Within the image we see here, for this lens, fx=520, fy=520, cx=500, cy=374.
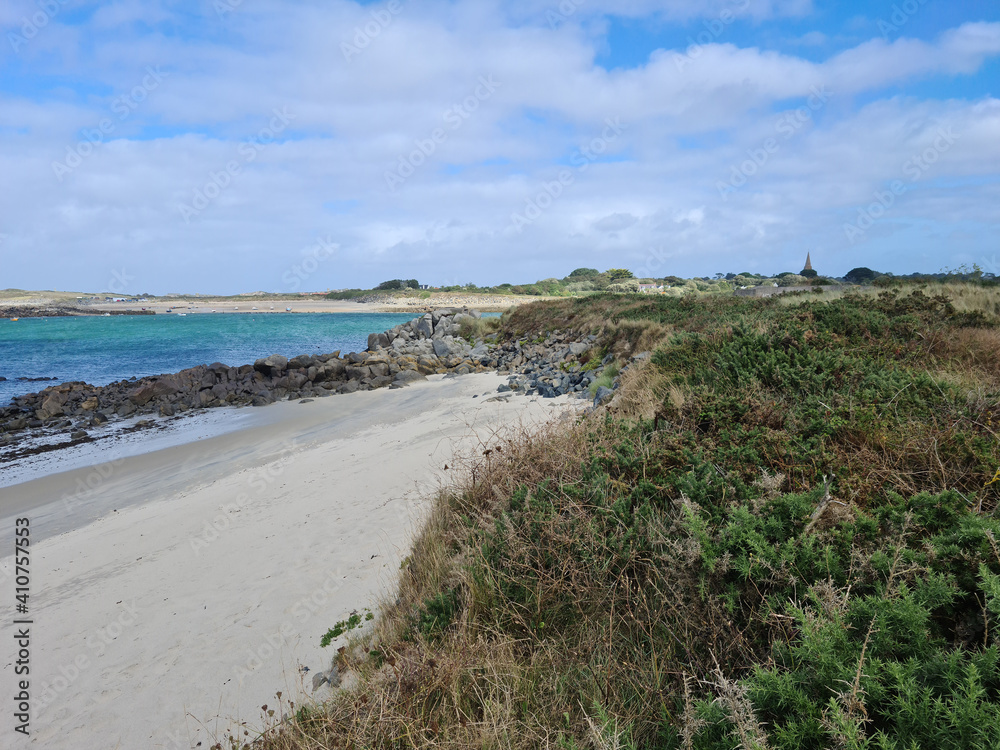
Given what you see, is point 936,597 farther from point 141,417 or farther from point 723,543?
point 141,417

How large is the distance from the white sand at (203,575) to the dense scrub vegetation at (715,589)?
3.28 feet

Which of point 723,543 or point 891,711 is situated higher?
point 723,543

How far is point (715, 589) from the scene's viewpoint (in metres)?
2.94

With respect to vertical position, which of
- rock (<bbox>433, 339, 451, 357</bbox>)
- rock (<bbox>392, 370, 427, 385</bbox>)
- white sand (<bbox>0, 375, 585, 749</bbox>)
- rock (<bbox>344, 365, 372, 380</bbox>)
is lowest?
white sand (<bbox>0, 375, 585, 749</bbox>)

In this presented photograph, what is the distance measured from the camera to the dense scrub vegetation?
2.18 m

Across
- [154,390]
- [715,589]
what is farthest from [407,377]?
[715,589]

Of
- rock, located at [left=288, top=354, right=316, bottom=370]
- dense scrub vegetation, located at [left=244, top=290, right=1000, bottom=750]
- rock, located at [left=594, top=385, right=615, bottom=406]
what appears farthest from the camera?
rock, located at [left=288, top=354, right=316, bottom=370]

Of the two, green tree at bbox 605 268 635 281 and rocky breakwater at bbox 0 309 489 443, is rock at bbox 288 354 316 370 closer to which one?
rocky breakwater at bbox 0 309 489 443

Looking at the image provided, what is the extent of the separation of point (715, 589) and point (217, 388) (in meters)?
18.9

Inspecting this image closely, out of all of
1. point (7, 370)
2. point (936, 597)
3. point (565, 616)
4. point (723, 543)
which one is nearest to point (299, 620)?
point (565, 616)

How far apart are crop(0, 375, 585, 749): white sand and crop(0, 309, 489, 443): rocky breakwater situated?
647 cm

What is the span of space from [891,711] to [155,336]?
179 feet

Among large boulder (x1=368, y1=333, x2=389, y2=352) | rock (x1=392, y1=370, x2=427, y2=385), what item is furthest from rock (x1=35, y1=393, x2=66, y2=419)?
large boulder (x1=368, y1=333, x2=389, y2=352)

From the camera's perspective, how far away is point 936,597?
238 centimetres
